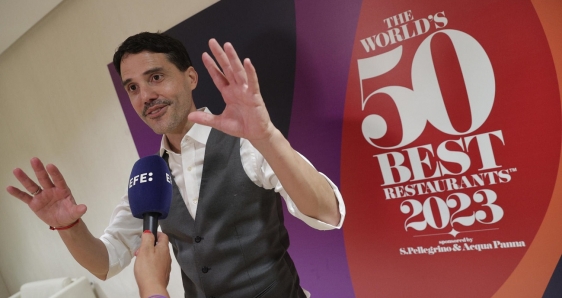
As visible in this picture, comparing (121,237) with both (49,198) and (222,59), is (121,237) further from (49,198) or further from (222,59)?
(222,59)

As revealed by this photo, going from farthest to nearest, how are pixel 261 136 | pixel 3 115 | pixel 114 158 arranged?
pixel 3 115, pixel 114 158, pixel 261 136

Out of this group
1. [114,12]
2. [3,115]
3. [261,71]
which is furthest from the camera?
[3,115]

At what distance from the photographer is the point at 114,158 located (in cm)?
239

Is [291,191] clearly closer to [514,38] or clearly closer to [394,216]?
[394,216]

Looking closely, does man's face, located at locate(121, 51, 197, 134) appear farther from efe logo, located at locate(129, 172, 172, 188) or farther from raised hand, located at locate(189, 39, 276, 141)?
raised hand, located at locate(189, 39, 276, 141)

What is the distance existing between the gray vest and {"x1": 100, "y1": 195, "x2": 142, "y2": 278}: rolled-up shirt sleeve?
33 cm

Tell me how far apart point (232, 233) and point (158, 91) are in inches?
21.3

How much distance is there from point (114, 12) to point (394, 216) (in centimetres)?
179

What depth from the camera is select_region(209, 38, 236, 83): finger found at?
79 cm

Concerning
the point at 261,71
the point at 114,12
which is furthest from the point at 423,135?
the point at 114,12

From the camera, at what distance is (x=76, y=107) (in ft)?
8.15

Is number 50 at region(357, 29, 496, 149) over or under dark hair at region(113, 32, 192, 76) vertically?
under

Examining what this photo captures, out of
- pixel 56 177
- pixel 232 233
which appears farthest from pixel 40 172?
pixel 232 233

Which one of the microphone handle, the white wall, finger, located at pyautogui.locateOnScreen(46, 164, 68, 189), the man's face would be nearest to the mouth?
the man's face
